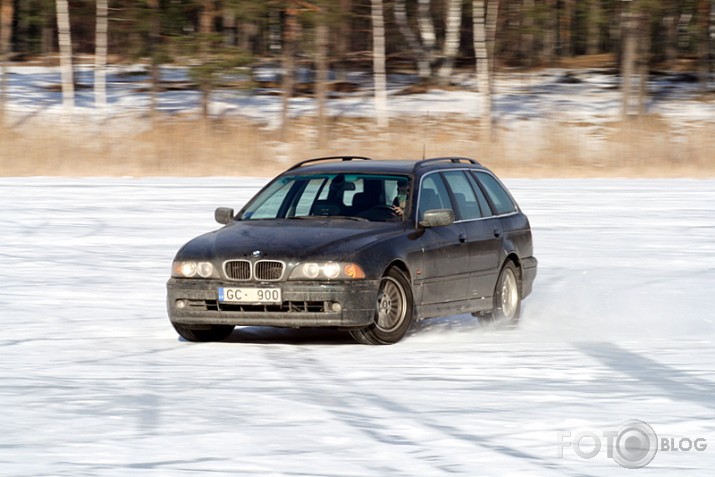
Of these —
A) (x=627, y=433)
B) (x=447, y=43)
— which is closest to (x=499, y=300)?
(x=627, y=433)

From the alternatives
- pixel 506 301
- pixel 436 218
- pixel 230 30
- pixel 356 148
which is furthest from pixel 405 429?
pixel 230 30

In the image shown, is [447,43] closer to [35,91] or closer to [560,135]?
[560,135]

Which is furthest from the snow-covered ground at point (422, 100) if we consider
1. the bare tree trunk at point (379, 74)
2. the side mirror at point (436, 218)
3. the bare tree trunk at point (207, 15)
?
the side mirror at point (436, 218)

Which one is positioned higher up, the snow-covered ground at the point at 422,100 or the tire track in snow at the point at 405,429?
the tire track in snow at the point at 405,429

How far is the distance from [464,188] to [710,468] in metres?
6.25

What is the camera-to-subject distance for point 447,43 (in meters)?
55.5

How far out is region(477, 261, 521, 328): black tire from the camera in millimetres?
11875

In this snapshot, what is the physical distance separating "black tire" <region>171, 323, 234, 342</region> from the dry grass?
87.0 ft

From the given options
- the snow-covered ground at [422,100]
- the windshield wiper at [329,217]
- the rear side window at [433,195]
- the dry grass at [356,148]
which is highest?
the rear side window at [433,195]

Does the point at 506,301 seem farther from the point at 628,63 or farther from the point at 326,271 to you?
the point at 628,63

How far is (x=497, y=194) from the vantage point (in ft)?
41.4

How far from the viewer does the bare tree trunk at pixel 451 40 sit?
54031 millimetres

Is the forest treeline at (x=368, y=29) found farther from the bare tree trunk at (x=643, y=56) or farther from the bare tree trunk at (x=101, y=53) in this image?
the bare tree trunk at (x=101, y=53)

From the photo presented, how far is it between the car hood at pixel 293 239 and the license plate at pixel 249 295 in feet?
0.75
